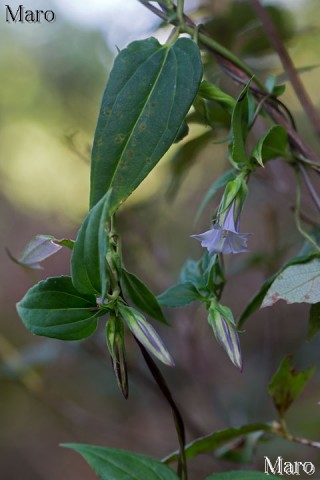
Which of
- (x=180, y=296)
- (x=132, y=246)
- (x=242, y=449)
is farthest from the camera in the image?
(x=132, y=246)

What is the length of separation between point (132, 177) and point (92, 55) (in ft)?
5.08

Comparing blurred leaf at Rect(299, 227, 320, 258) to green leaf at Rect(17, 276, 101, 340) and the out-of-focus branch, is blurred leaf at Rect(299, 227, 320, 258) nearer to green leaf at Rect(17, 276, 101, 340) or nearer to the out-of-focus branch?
the out-of-focus branch

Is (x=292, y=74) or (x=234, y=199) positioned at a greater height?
(x=292, y=74)

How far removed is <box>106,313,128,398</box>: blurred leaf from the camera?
34 centimetres

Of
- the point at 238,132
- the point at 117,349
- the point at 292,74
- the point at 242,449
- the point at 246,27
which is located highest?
the point at 246,27

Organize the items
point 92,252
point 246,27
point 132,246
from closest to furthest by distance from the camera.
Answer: point 92,252
point 246,27
point 132,246

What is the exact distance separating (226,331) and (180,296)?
6 centimetres

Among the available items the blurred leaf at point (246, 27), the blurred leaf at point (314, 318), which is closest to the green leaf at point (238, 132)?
the blurred leaf at point (314, 318)

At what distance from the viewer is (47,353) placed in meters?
0.94

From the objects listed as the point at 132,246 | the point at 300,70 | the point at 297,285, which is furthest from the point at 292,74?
the point at 132,246

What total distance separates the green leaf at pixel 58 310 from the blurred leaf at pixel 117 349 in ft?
0.04

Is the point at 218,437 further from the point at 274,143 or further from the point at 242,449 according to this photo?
the point at 274,143

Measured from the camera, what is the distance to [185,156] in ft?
2.03

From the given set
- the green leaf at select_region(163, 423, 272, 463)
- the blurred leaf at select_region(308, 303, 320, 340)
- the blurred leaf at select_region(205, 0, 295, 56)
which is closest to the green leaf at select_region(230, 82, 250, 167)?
the blurred leaf at select_region(308, 303, 320, 340)
